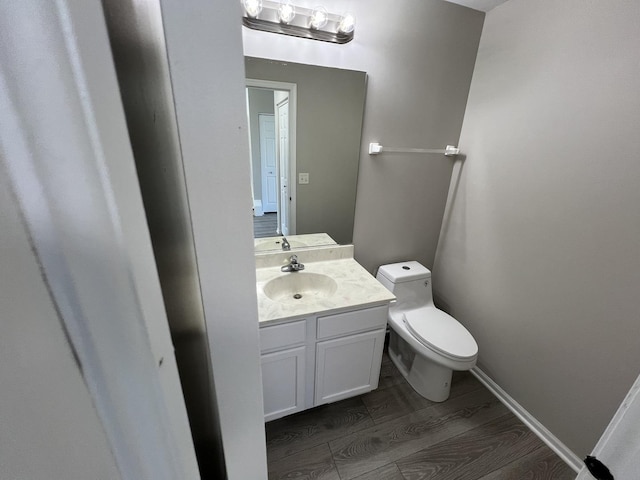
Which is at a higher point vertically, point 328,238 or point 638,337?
point 328,238

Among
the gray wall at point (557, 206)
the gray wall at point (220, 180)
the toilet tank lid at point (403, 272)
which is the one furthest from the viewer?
the toilet tank lid at point (403, 272)

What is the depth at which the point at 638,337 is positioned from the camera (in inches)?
41.6

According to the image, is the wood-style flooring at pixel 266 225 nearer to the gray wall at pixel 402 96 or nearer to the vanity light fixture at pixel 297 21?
the gray wall at pixel 402 96

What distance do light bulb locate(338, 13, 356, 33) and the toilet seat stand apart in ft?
5.35

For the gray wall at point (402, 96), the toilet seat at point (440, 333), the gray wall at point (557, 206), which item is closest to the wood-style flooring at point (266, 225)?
the gray wall at point (402, 96)

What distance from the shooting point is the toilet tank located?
1.73 m

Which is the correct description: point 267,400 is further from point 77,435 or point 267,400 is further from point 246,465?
point 77,435

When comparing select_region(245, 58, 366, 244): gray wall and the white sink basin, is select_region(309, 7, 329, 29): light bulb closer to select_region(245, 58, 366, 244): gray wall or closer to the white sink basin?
select_region(245, 58, 366, 244): gray wall

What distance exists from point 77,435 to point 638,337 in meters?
1.75

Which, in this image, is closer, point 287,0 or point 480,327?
point 287,0

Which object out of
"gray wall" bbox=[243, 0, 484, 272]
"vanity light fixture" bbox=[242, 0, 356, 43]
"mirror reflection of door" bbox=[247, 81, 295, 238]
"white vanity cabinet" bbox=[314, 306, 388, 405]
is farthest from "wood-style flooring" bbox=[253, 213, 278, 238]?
"vanity light fixture" bbox=[242, 0, 356, 43]

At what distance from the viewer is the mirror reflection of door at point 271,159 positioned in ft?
4.29

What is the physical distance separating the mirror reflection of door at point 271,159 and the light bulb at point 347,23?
38cm

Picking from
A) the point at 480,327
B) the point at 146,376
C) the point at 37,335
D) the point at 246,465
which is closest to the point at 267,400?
the point at 246,465
